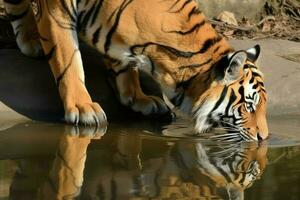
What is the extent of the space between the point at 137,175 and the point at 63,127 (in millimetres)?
1386

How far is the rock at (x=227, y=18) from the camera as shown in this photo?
8.04 m

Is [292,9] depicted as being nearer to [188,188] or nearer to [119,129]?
[119,129]

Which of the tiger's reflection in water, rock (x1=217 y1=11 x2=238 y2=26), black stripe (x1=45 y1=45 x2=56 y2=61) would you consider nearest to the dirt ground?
rock (x1=217 y1=11 x2=238 y2=26)

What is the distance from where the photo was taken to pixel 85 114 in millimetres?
5430

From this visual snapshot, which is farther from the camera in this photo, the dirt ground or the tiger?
the dirt ground

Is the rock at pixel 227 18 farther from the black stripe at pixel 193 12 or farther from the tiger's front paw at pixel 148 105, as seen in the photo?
the black stripe at pixel 193 12

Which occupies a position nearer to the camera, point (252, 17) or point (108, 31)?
point (108, 31)

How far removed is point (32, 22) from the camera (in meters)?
6.33

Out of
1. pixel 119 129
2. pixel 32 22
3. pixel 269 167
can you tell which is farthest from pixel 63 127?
pixel 269 167

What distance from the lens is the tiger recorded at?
539 centimetres

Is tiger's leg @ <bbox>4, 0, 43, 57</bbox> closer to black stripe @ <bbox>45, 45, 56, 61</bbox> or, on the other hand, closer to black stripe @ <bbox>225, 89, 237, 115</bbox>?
black stripe @ <bbox>45, 45, 56, 61</bbox>

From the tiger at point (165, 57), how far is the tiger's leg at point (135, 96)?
34 centimetres

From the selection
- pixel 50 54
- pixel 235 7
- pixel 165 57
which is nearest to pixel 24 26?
pixel 50 54

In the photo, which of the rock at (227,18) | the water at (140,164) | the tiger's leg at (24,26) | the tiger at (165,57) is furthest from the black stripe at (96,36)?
the rock at (227,18)
